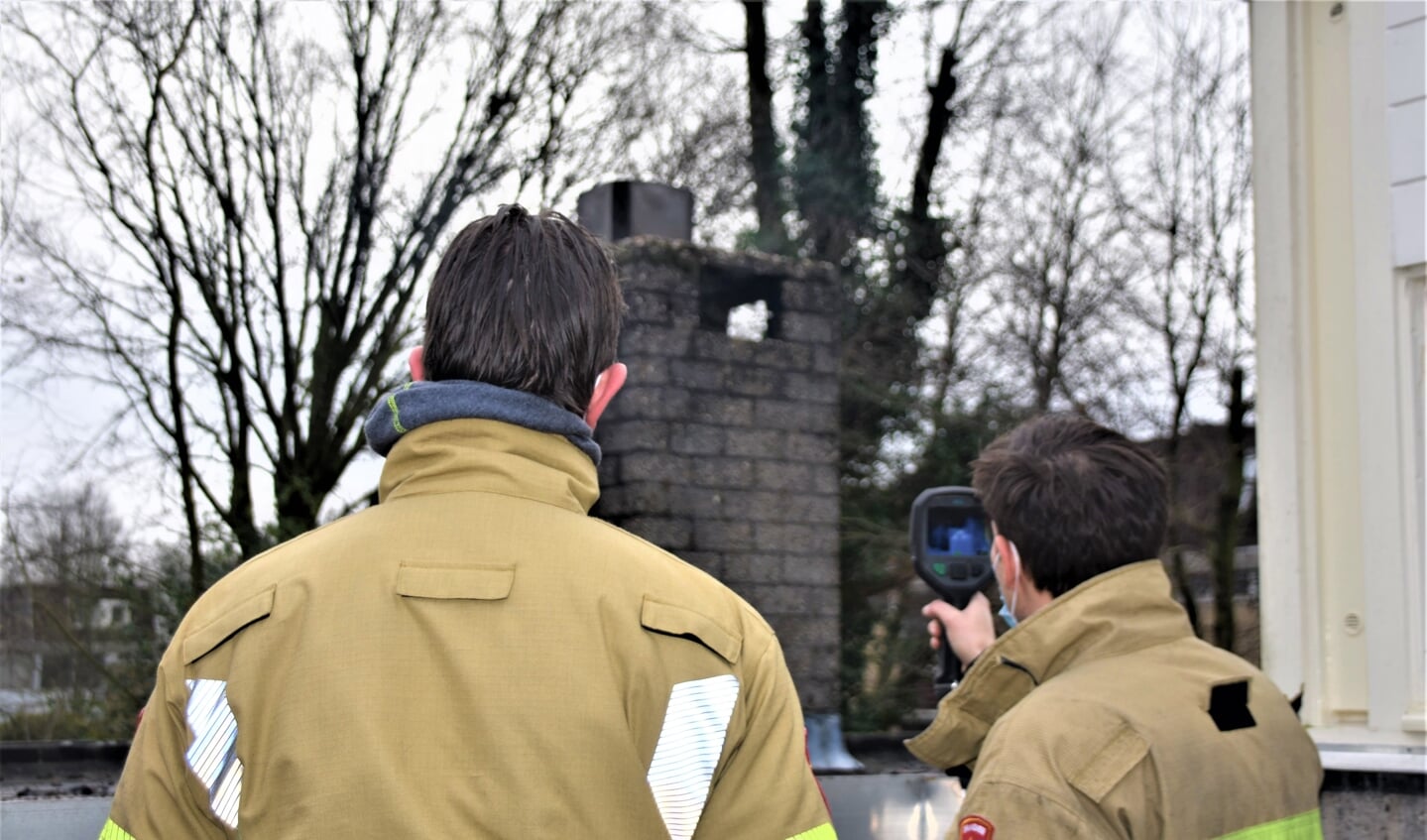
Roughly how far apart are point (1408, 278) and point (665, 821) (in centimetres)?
216

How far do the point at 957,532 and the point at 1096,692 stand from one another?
42cm

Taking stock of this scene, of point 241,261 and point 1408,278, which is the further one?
point 241,261

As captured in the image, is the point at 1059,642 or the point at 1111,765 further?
the point at 1059,642

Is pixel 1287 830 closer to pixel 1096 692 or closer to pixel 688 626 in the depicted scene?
pixel 1096 692

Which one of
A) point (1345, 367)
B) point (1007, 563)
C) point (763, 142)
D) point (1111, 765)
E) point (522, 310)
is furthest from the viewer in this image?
point (763, 142)

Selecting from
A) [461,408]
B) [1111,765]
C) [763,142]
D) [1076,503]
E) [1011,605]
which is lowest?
[1111,765]

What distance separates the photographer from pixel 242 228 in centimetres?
461

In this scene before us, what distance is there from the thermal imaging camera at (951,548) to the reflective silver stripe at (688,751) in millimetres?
691

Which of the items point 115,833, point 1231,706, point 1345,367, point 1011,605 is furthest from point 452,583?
point 1345,367

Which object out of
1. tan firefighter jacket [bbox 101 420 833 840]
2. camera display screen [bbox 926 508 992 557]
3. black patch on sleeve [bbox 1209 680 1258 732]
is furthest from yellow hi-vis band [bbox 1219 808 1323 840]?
tan firefighter jacket [bbox 101 420 833 840]

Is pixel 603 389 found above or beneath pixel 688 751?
above

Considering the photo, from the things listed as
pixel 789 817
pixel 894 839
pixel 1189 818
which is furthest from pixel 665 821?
pixel 894 839

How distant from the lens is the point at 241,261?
4609 mm

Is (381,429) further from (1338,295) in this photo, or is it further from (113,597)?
(113,597)
